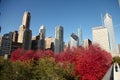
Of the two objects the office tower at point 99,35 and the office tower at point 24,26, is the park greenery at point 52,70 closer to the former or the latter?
the office tower at point 24,26

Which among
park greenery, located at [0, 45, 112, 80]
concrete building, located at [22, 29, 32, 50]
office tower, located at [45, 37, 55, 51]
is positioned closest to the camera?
park greenery, located at [0, 45, 112, 80]

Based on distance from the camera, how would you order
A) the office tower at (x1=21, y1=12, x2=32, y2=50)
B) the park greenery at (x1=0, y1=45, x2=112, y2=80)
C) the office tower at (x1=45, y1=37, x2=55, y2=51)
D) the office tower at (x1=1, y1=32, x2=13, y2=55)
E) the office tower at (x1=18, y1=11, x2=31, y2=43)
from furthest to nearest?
the office tower at (x1=45, y1=37, x2=55, y2=51)
the office tower at (x1=18, y1=11, x2=31, y2=43)
the office tower at (x1=21, y1=12, x2=32, y2=50)
the office tower at (x1=1, y1=32, x2=13, y2=55)
the park greenery at (x1=0, y1=45, x2=112, y2=80)

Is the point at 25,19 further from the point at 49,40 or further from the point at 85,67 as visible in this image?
the point at 85,67

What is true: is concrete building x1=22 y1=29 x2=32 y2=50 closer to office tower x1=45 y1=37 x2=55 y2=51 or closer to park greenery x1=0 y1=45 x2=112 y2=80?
office tower x1=45 y1=37 x2=55 y2=51

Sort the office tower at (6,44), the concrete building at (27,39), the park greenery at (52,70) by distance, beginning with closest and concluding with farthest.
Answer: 1. the park greenery at (52,70)
2. the office tower at (6,44)
3. the concrete building at (27,39)

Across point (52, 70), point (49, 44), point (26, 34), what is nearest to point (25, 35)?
point (26, 34)

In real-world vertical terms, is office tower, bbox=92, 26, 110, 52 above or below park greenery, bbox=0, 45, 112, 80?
above

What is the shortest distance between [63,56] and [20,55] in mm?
13361

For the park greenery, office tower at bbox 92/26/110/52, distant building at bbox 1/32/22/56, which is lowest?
the park greenery

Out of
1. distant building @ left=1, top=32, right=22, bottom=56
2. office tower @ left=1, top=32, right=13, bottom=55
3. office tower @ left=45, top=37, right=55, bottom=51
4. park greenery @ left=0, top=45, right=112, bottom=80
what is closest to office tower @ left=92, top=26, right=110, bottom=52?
office tower @ left=45, top=37, right=55, bottom=51

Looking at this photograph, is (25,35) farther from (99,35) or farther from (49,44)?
(99,35)

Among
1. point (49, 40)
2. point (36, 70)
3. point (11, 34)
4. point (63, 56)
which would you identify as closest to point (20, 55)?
point (63, 56)

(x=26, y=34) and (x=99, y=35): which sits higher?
(x=99, y=35)

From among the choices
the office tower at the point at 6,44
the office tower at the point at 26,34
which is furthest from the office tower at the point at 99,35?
the office tower at the point at 6,44
